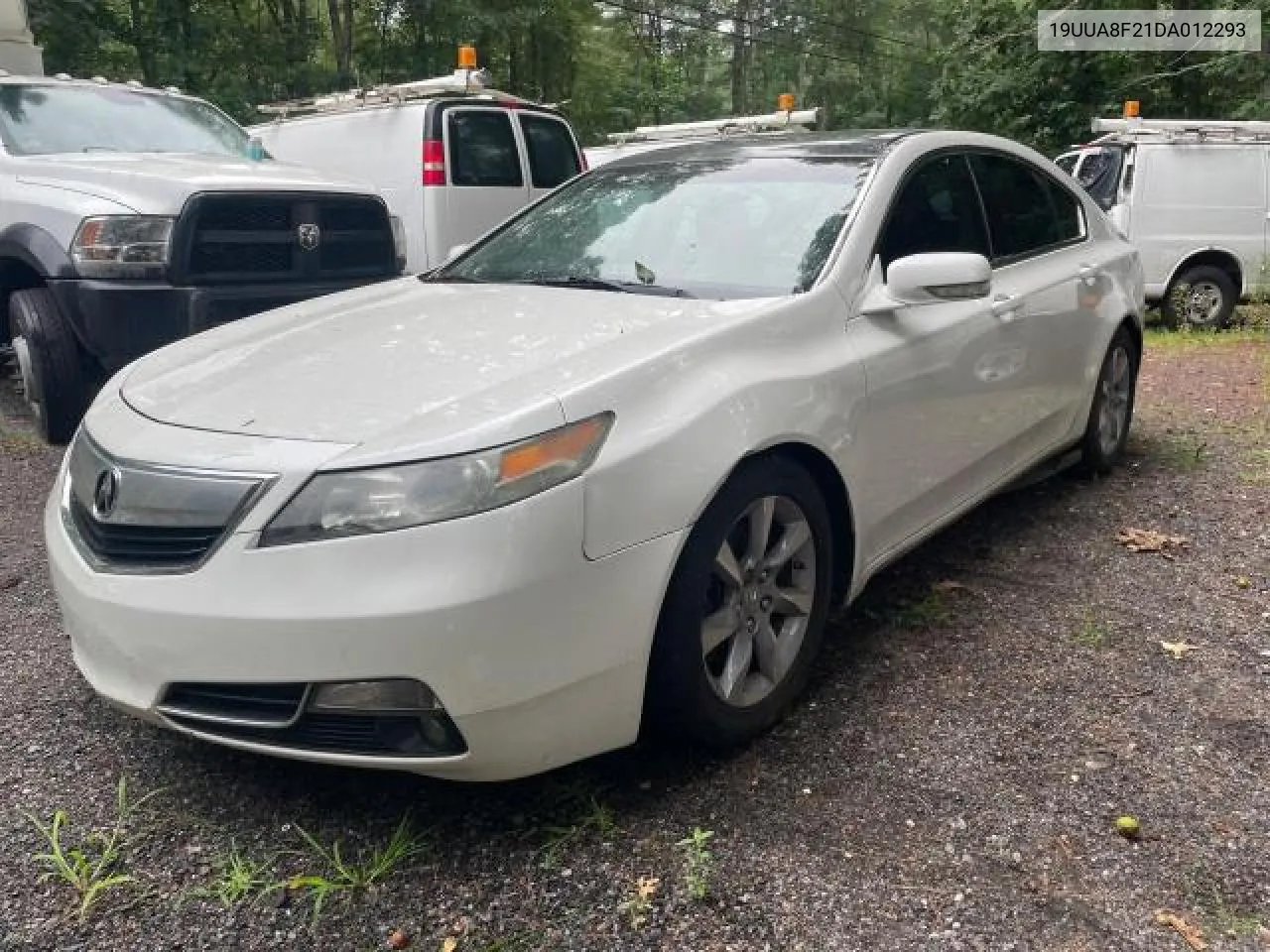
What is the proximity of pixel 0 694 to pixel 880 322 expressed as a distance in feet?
8.69

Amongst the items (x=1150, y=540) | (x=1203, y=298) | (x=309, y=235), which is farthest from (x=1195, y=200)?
(x=309, y=235)

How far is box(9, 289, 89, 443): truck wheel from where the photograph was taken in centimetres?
506

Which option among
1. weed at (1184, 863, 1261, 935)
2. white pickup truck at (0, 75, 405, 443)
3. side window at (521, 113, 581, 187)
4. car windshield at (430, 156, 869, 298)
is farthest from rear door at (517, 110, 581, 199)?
weed at (1184, 863, 1261, 935)

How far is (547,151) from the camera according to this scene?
9570 millimetres

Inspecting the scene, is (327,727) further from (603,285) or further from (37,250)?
(37,250)

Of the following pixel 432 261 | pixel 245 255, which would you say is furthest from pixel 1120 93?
pixel 245 255

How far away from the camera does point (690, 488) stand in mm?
2312

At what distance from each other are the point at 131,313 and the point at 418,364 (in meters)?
2.98

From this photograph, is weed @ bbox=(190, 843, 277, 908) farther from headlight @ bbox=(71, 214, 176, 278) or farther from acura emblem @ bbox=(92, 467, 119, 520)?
headlight @ bbox=(71, 214, 176, 278)

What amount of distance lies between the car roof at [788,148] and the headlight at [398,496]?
1.94 m

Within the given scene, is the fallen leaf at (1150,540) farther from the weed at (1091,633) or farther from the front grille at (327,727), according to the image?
the front grille at (327,727)

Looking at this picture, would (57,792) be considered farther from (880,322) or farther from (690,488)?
(880,322)

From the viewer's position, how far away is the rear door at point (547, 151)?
937 centimetres

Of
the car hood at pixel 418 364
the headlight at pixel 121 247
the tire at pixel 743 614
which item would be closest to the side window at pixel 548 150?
the headlight at pixel 121 247
